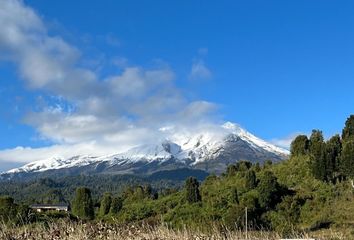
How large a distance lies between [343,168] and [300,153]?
13.9 meters

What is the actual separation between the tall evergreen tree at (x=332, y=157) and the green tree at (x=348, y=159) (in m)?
1.18

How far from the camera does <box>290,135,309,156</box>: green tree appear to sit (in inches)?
3184

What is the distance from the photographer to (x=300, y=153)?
8112 centimetres

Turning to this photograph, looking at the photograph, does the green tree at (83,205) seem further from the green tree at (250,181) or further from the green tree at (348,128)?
the green tree at (348,128)

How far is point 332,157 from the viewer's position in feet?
219

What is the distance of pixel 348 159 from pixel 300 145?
686 inches

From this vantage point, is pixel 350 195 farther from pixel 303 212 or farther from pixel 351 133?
pixel 351 133

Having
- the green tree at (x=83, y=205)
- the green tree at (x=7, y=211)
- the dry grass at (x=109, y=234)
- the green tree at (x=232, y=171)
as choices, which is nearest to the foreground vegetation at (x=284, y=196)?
the green tree at (x=83, y=205)

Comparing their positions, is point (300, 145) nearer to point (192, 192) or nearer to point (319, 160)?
point (319, 160)

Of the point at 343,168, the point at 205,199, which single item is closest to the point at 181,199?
the point at 205,199

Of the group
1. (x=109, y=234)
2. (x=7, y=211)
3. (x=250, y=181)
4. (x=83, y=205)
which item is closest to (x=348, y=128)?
(x=250, y=181)

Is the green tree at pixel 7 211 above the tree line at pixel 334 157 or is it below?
below

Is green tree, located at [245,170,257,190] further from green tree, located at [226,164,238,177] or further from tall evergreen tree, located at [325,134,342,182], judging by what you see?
green tree, located at [226,164,238,177]

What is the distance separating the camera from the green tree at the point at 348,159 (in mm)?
63688
